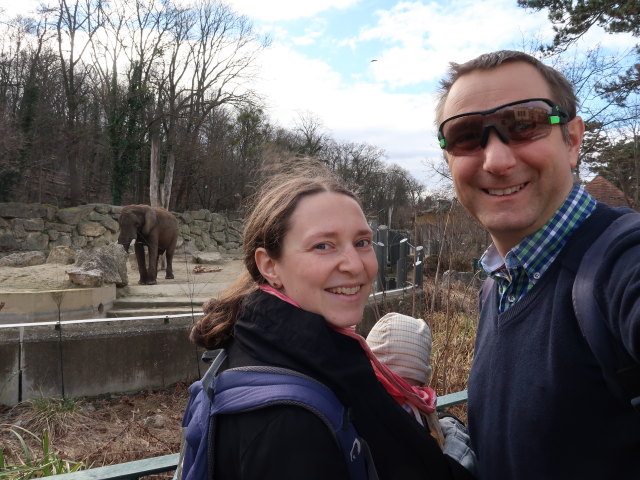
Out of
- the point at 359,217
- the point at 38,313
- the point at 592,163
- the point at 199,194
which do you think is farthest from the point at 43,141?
the point at 359,217

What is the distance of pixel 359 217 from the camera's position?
1719 mm

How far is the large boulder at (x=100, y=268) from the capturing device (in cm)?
988

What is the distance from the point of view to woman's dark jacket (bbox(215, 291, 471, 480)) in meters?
1.22

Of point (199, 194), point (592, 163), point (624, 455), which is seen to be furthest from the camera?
point (199, 194)

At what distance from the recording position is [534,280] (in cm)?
140

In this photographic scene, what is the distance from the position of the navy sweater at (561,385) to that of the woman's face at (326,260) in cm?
42

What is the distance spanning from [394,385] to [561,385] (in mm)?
638

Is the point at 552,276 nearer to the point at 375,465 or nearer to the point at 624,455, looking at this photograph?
the point at 624,455

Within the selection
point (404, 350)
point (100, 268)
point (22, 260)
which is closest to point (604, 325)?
point (404, 350)

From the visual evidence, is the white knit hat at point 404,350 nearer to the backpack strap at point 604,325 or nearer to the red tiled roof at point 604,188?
the backpack strap at point 604,325

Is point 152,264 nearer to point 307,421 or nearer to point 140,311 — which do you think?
point 140,311

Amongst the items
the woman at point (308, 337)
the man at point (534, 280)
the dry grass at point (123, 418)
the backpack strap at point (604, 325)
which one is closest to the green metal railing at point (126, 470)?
the woman at point (308, 337)

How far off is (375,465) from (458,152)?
907mm

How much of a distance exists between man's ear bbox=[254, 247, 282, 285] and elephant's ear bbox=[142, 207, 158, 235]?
12697 millimetres
